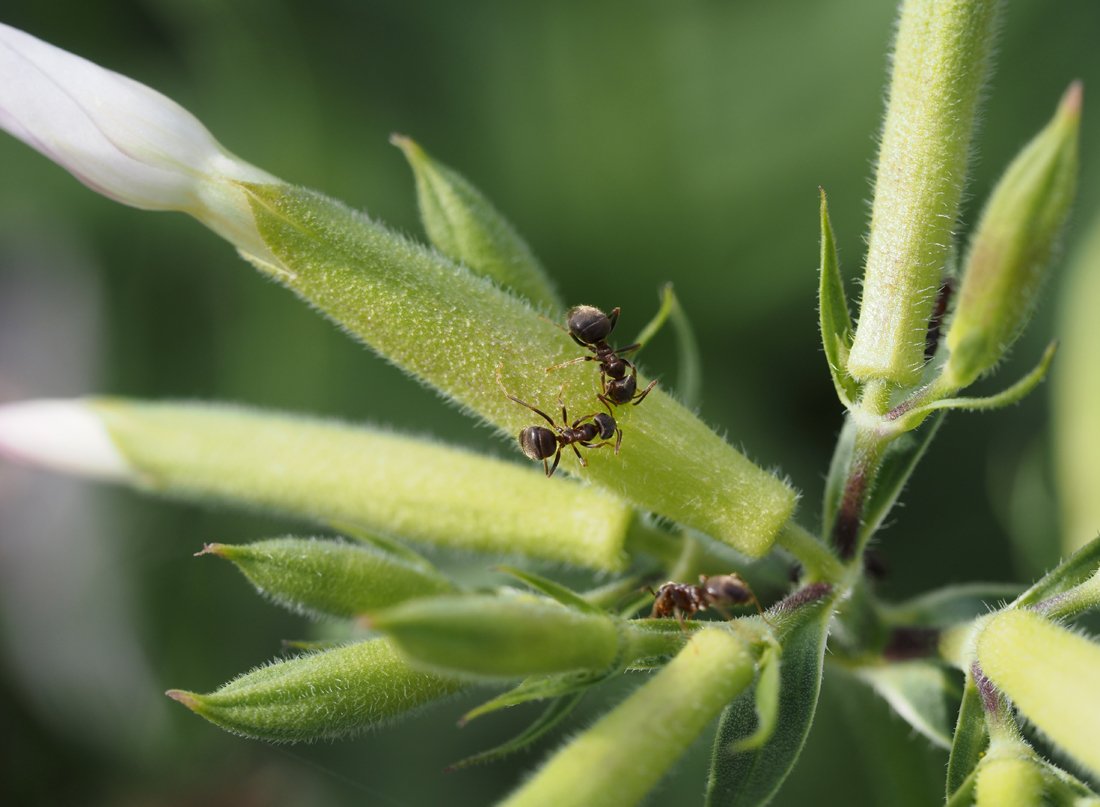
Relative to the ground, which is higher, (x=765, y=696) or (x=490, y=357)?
(x=490, y=357)

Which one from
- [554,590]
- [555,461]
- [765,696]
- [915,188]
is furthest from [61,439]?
[915,188]

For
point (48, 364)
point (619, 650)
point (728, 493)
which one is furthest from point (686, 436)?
point (48, 364)

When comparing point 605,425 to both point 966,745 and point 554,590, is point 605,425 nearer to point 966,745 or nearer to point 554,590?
point 554,590

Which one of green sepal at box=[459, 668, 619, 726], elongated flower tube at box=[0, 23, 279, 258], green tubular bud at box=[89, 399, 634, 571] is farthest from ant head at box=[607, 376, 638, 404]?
elongated flower tube at box=[0, 23, 279, 258]

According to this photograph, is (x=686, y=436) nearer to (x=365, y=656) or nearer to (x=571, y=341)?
(x=571, y=341)

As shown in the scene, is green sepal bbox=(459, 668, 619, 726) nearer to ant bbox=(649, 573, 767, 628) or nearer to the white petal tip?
ant bbox=(649, 573, 767, 628)

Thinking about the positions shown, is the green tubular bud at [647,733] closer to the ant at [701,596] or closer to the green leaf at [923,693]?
the ant at [701,596]
